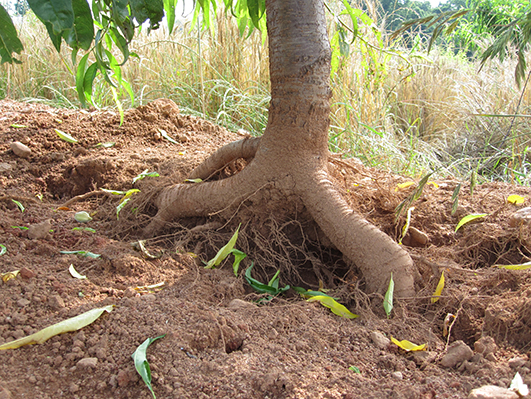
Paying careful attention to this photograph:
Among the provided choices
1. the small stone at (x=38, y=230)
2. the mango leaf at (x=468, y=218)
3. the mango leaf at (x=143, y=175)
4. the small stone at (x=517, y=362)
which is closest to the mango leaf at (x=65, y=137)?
the mango leaf at (x=143, y=175)

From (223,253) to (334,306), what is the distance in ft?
1.76

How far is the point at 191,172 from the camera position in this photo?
92.5 inches

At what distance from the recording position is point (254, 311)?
1.45m

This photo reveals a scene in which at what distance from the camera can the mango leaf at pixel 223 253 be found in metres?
1.79

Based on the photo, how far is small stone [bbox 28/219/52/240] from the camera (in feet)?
6.23

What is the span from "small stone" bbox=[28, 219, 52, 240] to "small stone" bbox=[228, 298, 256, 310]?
3.22ft

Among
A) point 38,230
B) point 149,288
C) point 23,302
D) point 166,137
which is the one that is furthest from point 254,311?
point 166,137

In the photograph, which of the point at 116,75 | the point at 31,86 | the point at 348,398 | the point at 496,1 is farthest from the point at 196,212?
the point at 496,1

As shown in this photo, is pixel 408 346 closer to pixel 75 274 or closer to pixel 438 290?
pixel 438 290

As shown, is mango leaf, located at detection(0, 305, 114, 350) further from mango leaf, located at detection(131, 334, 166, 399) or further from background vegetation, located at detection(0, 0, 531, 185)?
background vegetation, located at detection(0, 0, 531, 185)

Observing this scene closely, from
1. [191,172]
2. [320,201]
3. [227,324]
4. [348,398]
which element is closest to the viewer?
[348,398]

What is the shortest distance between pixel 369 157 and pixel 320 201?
1.94 meters

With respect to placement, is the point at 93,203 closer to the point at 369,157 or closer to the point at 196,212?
the point at 196,212

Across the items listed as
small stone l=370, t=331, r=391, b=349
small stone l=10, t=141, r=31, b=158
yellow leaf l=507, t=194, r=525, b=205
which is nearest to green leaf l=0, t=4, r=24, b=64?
small stone l=370, t=331, r=391, b=349
